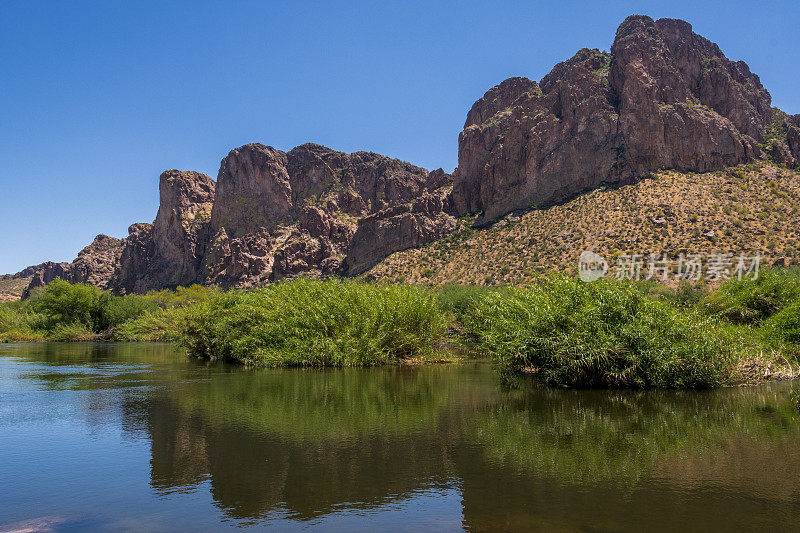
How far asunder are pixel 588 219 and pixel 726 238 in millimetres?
21248

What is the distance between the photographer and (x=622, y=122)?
9838 cm

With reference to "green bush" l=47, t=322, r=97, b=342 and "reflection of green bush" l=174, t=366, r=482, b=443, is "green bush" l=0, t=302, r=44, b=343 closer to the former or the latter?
"green bush" l=47, t=322, r=97, b=342

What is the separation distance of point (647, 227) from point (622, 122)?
110 ft

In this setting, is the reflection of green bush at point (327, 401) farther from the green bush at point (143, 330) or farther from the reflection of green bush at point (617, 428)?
the green bush at point (143, 330)

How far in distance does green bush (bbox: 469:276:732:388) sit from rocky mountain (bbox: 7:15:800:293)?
261 ft

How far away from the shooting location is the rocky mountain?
94.4 meters

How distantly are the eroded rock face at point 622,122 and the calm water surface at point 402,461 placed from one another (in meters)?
86.7

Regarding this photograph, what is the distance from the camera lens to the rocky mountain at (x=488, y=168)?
94.4 m

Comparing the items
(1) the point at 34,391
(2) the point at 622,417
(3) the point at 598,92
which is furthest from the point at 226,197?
(2) the point at 622,417

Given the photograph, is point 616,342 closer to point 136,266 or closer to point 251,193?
point 251,193

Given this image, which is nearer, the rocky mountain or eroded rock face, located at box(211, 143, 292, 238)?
the rocky mountain

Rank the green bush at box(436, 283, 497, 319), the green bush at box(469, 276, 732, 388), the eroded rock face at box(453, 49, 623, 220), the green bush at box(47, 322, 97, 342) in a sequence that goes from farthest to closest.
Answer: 1. the eroded rock face at box(453, 49, 623, 220)
2. the green bush at box(47, 322, 97, 342)
3. the green bush at box(436, 283, 497, 319)
4. the green bush at box(469, 276, 732, 388)

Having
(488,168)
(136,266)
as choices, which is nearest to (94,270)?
(136,266)

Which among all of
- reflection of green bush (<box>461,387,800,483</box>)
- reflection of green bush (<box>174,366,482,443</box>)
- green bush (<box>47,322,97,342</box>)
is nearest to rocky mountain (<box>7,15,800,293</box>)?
green bush (<box>47,322,97,342</box>)
